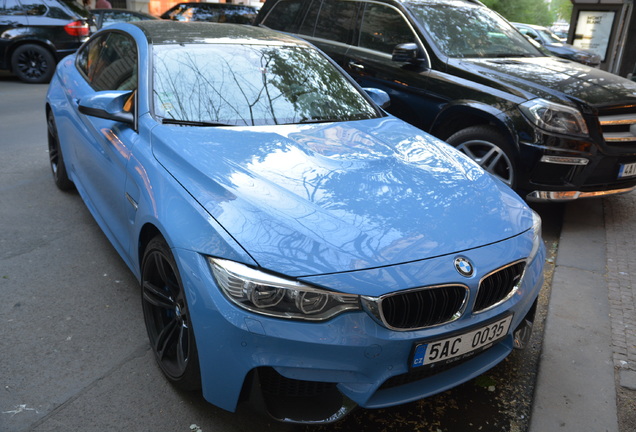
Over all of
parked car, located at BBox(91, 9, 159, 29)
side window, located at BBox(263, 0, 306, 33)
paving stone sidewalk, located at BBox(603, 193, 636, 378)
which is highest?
side window, located at BBox(263, 0, 306, 33)

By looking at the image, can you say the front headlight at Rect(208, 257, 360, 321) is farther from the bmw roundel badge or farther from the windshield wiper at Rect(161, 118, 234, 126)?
the windshield wiper at Rect(161, 118, 234, 126)

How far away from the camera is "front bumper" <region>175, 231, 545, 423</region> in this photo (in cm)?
210

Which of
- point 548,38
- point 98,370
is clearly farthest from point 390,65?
point 548,38

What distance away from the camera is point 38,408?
8.43 feet

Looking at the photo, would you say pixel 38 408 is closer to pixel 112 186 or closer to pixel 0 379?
pixel 0 379

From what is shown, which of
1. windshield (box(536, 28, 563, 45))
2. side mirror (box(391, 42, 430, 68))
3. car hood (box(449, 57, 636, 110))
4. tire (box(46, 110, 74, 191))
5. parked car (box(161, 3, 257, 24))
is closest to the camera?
car hood (box(449, 57, 636, 110))

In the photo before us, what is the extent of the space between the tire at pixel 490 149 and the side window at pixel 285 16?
277 centimetres

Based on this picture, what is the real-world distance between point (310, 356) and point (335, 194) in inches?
30.6

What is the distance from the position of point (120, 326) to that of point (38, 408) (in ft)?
2.35

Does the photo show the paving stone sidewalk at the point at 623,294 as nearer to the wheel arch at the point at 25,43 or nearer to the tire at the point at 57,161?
the tire at the point at 57,161

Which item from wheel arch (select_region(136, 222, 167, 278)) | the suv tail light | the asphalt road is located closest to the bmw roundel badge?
the asphalt road

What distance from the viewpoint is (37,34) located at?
11.0 m

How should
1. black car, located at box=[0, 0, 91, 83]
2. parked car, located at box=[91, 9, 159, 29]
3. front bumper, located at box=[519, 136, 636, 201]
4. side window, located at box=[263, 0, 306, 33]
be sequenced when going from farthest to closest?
parked car, located at box=[91, 9, 159, 29]
black car, located at box=[0, 0, 91, 83]
side window, located at box=[263, 0, 306, 33]
front bumper, located at box=[519, 136, 636, 201]

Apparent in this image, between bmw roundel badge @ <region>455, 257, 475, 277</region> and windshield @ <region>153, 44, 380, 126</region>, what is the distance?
4.83 feet
